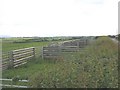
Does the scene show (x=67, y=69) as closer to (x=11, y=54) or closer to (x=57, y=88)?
(x=57, y=88)

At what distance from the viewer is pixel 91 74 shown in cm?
585

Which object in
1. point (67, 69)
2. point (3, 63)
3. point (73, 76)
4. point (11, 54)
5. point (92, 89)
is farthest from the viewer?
point (11, 54)

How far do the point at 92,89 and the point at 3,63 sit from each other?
795cm

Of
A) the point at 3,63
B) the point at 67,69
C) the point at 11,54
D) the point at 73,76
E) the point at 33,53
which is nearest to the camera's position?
the point at 73,76

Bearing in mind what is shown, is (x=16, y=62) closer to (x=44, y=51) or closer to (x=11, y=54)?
(x=11, y=54)

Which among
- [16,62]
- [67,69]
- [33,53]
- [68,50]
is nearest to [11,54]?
[16,62]

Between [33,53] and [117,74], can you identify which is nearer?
[117,74]

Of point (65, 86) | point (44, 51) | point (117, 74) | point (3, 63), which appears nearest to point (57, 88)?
point (65, 86)

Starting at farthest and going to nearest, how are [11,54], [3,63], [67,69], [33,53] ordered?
1. [33,53]
2. [11,54]
3. [3,63]
4. [67,69]

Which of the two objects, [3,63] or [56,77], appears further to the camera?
[3,63]

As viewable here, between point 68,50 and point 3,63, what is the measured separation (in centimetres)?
625

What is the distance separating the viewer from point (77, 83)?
5461 millimetres

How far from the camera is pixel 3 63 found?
12.6 m

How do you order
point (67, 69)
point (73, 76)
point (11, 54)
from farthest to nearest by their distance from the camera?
point (11, 54)
point (67, 69)
point (73, 76)
